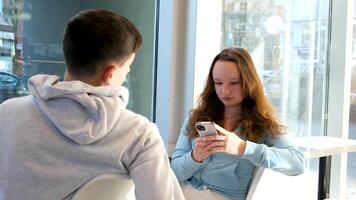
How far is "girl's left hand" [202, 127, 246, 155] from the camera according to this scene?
1.51 metres

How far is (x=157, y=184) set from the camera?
921mm

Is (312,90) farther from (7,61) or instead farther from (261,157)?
(7,61)

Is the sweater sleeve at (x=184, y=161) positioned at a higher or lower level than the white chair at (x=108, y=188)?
lower

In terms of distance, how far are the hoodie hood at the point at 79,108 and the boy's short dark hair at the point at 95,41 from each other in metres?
0.05

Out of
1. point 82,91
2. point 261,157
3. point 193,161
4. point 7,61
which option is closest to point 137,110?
point 7,61

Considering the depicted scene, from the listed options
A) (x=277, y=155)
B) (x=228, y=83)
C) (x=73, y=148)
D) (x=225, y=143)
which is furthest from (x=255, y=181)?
(x=73, y=148)

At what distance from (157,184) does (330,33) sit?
2234 millimetres

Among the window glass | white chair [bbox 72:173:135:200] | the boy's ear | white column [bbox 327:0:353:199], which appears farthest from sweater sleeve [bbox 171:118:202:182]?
white column [bbox 327:0:353:199]

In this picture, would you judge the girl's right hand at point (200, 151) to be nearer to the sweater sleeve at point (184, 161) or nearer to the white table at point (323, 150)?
the sweater sleeve at point (184, 161)

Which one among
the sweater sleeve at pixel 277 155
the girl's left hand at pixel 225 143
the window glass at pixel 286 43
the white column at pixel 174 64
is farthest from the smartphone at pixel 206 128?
the window glass at pixel 286 43

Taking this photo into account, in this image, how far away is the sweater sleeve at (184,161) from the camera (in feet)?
5.50

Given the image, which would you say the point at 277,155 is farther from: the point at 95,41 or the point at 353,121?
the point at 353,121

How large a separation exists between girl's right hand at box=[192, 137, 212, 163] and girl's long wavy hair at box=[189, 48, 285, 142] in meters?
0.17

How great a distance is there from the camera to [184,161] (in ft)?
5.60
